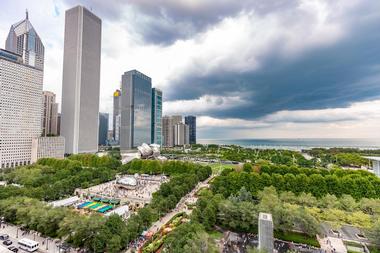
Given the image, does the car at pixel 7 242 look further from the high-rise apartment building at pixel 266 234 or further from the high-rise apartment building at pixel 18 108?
the high-rise apartment building at pixel 18 108

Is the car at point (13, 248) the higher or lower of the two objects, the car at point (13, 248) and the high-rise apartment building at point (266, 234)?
the lower

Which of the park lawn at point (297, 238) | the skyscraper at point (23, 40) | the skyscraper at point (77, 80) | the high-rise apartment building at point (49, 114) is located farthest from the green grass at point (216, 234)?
the skyscraper at point (23, 40)

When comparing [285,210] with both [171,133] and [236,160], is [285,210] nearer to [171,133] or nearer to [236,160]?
[236,160]

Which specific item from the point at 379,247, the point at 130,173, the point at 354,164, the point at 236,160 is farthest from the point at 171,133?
the point at 379,247

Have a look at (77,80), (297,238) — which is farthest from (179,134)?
(297,238)

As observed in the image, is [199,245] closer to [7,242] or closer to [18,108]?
[7,242]
